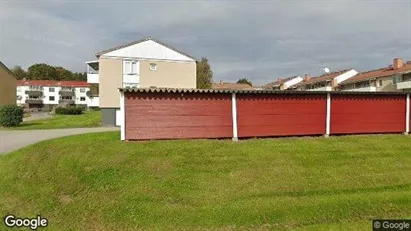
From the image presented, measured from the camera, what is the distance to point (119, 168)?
859 centimetres

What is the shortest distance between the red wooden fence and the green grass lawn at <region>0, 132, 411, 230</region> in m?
0.66

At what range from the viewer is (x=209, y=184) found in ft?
26.3

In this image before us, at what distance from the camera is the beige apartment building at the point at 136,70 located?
27.2 m

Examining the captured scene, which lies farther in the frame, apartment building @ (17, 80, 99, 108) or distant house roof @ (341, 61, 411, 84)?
apartment building @ (17, 80, 99, 108)

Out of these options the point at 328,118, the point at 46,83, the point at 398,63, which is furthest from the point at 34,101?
the point at 328,118

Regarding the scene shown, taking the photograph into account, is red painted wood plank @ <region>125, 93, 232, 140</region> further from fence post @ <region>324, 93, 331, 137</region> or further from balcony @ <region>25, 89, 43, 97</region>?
balcony @ <region>25, 89, 43, 97</region>

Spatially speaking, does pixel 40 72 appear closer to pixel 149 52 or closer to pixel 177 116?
pixel 149 52

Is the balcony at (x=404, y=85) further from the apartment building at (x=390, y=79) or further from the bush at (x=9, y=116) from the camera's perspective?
the bush at (x=9, y=116)

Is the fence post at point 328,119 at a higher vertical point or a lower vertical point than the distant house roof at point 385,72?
lower

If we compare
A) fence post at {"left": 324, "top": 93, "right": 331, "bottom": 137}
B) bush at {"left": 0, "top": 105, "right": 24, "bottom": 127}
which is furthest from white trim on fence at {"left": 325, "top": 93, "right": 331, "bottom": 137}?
bush at {"left": 0, "top": 105, "right": 24, "bottom": 127}

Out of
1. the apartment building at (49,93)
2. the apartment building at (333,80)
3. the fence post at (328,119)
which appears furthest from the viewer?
the apartment building at (49,93)

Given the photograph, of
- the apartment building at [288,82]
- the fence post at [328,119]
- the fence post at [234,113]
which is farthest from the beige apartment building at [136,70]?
the apartment building at [288,82]

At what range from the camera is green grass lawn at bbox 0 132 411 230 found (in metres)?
6.60

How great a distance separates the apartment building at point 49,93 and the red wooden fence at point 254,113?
8054 cm
